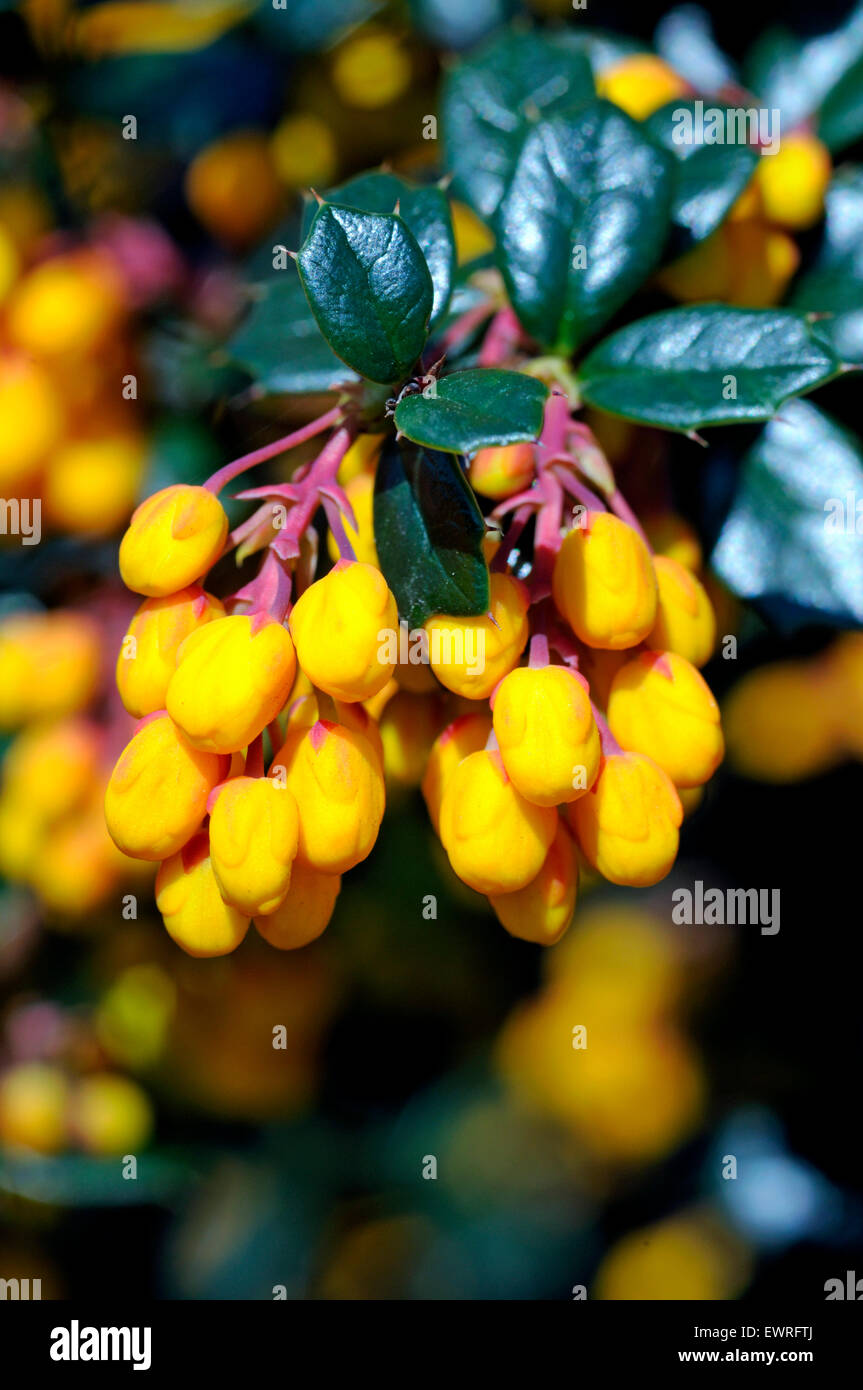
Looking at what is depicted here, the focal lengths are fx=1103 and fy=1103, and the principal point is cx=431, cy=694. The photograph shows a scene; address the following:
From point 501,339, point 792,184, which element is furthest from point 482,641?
point 792,184

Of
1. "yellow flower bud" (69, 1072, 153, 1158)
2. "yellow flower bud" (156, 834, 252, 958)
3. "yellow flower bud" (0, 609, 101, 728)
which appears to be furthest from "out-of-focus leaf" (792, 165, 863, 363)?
"yellow flower bud" (69, 1072, 153, 1158)

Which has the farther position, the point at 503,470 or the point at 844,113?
the point at 844,113

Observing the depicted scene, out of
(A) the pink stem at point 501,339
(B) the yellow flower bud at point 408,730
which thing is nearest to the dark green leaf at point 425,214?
(A) the pink stem at point 501,339

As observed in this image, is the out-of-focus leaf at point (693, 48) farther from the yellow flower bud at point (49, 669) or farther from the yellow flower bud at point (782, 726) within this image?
the yellow flower bud at point (49, 669)

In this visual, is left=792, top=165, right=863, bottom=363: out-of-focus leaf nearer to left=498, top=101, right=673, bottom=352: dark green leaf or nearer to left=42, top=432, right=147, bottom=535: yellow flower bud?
left=498, top=101, right=673, bottom=352: dark green leaf

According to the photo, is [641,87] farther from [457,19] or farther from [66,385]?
[66,385]

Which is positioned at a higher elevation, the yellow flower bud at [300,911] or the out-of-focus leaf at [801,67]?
the out-of-focus leaf at [801,67]
